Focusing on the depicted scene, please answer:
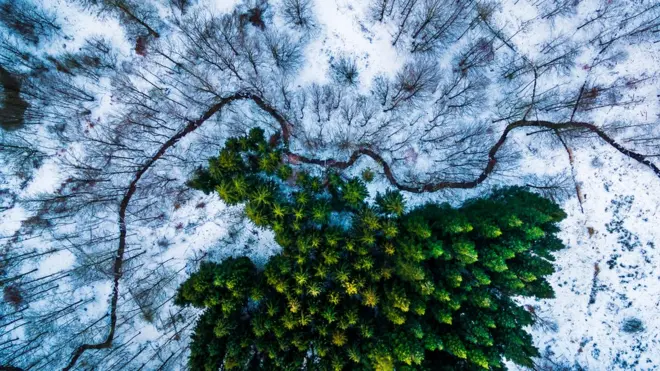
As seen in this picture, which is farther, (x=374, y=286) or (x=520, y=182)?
(x=520, y=182)

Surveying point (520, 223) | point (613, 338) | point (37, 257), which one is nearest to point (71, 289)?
point (37, 257)

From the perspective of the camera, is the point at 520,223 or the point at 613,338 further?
the point at 613,338

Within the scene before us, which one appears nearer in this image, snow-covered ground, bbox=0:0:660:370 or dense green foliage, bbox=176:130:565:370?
dense green foliage, bbox=176:130:565:370

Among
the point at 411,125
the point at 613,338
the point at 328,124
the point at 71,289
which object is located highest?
the point at 411,125

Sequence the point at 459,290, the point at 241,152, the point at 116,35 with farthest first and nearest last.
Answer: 1. the point at 116,35
2. the point at 241,152
3. the point at 459,290

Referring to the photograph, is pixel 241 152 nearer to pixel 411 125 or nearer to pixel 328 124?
pixel 328 124

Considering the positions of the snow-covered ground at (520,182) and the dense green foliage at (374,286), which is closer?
the dense green foliage at (374,286)

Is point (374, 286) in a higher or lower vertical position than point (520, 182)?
lower

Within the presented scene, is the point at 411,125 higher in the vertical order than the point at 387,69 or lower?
lower
